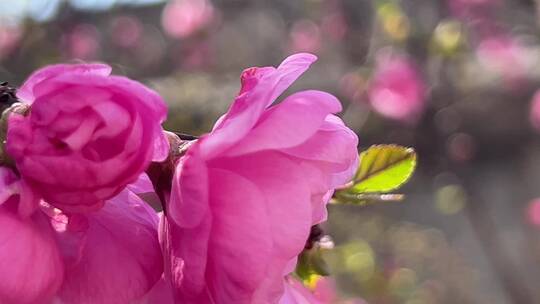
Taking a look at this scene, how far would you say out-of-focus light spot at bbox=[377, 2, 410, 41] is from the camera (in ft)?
9.42

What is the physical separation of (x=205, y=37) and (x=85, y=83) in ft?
15.4

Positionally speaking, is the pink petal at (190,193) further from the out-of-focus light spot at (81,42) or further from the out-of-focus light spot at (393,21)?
the out-of-focus light spot at (81,42)

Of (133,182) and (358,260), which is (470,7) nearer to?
(358,260)

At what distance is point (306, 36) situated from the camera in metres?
4.84

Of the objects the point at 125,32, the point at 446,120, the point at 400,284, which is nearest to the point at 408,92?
the point at 446,120

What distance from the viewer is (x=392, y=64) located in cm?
362

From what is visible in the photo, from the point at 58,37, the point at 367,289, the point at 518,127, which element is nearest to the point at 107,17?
the point at 58,37

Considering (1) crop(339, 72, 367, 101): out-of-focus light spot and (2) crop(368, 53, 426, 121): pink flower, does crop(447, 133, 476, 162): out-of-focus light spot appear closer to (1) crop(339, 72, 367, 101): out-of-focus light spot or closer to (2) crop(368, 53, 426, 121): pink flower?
(2) crop(368, 53, 426, 121): pink flower

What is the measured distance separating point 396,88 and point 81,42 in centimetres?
153

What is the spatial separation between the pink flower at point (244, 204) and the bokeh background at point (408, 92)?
7.36ft

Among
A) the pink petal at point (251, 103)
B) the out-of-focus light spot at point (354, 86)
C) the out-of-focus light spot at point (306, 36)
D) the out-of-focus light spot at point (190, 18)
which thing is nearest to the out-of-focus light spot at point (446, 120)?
the out-of-focus light spot at point (354, 86)

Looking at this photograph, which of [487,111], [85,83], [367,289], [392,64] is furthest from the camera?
[487,111]

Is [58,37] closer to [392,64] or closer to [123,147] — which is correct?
[392,64]

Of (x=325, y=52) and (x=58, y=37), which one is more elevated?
(x=58, y=37)
